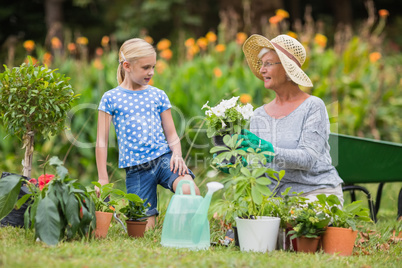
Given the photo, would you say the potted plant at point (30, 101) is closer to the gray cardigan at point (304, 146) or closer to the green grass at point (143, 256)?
the green grass at point (143, 256)

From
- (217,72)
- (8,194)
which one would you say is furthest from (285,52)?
(217,72)

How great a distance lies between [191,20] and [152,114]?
8.90 m

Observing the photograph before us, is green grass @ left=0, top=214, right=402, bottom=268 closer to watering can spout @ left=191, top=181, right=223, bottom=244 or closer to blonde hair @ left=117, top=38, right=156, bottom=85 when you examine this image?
watering can spout @ left=191, top=181, right=223, bottom=244

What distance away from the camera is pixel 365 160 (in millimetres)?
3676

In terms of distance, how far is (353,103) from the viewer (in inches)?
231

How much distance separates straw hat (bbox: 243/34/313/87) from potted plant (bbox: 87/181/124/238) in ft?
4.07

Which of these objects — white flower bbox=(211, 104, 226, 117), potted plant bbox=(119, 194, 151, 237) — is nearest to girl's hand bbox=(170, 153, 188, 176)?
potted plant bbox=(119, 194, 151, 237)

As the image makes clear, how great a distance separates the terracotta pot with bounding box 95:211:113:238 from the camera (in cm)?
259

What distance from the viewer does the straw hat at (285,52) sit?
288 centimetres

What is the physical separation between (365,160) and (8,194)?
8.45 feet

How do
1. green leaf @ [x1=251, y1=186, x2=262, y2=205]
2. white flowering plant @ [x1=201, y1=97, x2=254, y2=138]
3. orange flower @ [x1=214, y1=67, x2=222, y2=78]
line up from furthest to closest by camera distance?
1. orange flower @ [x1=214, y1=67, x2=222, y2=78]
2. white flowering plant @ [x1=201, y1=97, x2=254, y2=138]
3. green leaf @ [x1=251, y1=186, x2=262, y2=205]

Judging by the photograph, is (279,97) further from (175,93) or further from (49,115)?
(175,93)

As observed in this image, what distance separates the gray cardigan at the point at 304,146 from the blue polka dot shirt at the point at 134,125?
2.26 ft

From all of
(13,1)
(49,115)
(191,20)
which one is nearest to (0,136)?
(49,115)
